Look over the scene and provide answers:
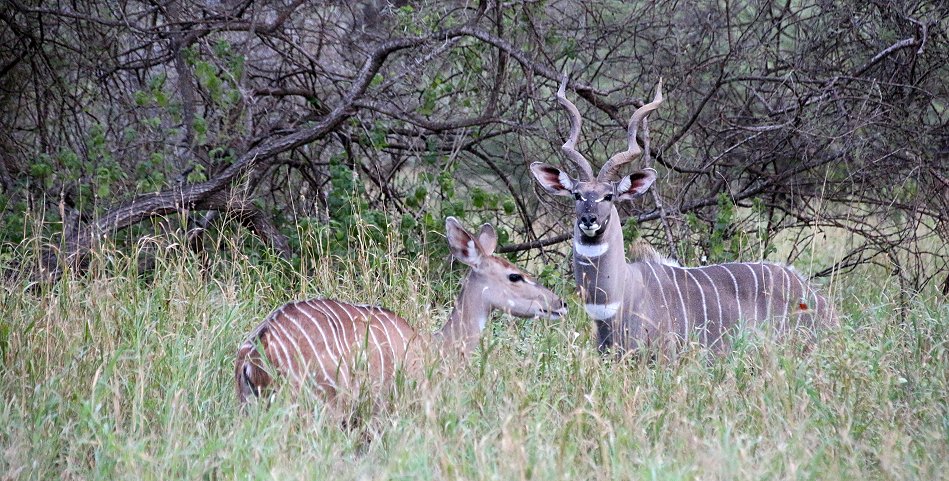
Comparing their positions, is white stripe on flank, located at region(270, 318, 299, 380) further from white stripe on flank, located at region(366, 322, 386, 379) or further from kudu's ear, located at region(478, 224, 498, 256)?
kudu's ear, located at region(478, 224, 498, 256)

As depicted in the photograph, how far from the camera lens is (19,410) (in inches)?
128

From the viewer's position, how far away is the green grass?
2838mm

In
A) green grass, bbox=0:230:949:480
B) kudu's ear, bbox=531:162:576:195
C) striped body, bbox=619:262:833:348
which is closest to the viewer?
green grass, bbox=0:230:949:480

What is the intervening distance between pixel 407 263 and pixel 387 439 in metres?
2.41

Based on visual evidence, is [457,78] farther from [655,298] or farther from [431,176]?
[655,298]

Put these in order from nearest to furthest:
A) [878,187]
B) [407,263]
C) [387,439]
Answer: [387,439], [407,263], [878,187]

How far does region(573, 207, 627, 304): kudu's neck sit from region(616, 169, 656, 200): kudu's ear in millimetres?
254

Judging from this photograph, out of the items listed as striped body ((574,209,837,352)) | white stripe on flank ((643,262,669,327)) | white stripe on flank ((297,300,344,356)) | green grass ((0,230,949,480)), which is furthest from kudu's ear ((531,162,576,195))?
white stripe on flank ((297,300,344,356))

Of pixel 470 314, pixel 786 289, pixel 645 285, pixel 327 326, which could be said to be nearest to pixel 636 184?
pixel 645 285

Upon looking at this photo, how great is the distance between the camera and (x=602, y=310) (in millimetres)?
4539

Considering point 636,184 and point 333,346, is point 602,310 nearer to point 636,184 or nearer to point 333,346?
point 636,184

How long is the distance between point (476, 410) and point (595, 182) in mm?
1577

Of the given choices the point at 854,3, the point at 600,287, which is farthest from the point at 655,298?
the point at 854,3

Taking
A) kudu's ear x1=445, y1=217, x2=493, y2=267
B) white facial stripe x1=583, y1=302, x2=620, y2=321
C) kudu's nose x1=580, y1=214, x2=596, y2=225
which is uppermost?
kudu's nose x1=580, y1=214, x2=596, y2=225
